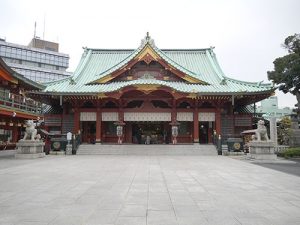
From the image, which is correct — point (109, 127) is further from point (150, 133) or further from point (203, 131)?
point (203, 131)

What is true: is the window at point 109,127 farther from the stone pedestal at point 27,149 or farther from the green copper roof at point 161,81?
the stone pedestal at point 27,149

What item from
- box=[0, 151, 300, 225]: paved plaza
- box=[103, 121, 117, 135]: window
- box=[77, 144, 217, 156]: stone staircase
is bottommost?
box=[0, 151, 300, 225]: paved plaza

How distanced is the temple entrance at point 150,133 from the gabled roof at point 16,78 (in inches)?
432

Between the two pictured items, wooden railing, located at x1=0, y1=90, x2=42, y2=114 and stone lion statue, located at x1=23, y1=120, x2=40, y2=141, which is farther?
wooden railing, located at x1=0, y1=90, x2=42, y2=114

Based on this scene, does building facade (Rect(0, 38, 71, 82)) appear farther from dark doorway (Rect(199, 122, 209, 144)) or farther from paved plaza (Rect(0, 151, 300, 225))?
paved plaza (Rect(0, 151, 300, 225))

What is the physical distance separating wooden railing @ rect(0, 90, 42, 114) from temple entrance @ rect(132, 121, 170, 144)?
39.7 feet

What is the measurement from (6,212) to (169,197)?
395cm

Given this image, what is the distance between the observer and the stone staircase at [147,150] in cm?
2509

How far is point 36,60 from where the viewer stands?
286 feet

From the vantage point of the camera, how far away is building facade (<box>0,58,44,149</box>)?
85.4ft

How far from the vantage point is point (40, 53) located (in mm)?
87750


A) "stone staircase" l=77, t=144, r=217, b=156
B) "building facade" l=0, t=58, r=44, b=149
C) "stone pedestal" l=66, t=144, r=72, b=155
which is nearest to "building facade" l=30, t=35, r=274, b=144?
"stone staircase" l=77, t=144, r=217, b=156

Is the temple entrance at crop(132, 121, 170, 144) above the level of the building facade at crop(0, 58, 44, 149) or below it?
below

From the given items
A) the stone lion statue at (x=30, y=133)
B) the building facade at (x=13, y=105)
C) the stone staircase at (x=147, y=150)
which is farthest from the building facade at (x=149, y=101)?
the stone lion statue at (x=30, y=133)
